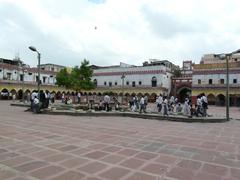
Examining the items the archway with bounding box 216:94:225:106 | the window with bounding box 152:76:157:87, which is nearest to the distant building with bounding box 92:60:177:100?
the window with bounding box 152:76:157:87

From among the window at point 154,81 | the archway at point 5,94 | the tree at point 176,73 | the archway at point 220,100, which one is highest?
the tree at point 176,73

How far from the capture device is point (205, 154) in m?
6.51

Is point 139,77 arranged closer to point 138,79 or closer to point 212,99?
point 138,79

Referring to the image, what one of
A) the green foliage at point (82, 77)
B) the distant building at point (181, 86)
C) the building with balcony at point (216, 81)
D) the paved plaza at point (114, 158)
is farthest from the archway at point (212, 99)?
the paved plaza at point (114, 158)

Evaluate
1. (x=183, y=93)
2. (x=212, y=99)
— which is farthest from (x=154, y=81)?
(x=212, y=99)

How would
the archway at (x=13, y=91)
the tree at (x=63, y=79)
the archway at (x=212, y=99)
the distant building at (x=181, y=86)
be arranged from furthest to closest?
the tree at (x=63, y=79) → the distant building at (x=181, y=86) → the archway at (x=13, y=91) → the archway at (x=212, y=99)

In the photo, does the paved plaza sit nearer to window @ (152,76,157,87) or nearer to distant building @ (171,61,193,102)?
window @ (152,76,157,87)

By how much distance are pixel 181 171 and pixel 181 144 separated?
9.66 feet

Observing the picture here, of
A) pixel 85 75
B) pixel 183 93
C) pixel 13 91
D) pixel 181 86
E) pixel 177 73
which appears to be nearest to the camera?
pixel 85 75

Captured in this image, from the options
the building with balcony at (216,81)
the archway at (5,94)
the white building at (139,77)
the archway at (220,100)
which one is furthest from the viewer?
the white building at (139,77)

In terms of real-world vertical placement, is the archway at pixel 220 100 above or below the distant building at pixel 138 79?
below

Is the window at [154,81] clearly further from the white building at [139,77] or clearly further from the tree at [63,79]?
the tree at [63,79]

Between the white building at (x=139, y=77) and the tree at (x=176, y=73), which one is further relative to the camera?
the tree at (x=176, y=73)

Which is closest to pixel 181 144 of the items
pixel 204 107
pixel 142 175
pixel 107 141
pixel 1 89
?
pixel 107 141
